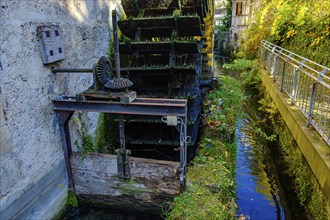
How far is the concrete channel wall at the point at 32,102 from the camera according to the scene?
99.7 inches

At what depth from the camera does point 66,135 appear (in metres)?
3.37

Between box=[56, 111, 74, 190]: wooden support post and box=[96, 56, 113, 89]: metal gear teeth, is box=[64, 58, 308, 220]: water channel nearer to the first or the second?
box=[56, 111, 74, 190]: wooden support post

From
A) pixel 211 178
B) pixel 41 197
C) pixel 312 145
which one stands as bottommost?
pixel 211 178

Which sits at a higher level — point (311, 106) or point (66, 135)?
point (311, 106)

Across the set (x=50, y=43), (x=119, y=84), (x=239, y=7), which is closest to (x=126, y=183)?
(x=119, y=84)

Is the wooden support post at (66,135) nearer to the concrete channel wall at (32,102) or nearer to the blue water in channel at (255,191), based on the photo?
the concrete channel wall at (32,102)

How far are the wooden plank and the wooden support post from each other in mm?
61

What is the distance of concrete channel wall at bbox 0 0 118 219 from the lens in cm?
253

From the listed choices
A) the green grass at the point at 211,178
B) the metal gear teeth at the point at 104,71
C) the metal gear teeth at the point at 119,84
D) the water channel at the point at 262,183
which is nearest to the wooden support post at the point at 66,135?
the metal gear teeth at the point at 104,71

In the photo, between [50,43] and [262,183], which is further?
[262,183]

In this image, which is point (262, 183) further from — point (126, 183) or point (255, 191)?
point (126, 183)

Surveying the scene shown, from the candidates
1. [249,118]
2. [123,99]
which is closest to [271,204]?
[123,99]

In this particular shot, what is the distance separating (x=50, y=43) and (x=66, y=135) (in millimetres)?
1168

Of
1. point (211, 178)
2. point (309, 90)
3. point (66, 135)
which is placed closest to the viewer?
point (66, 135)
